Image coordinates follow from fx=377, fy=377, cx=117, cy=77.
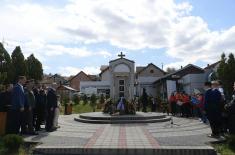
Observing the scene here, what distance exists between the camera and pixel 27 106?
1354 cm

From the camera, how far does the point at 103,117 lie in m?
19.8

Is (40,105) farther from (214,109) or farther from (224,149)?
(224,149)

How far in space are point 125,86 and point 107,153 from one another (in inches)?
682

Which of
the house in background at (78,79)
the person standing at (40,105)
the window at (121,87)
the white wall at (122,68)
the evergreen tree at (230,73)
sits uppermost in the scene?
the house in background at (78,79)

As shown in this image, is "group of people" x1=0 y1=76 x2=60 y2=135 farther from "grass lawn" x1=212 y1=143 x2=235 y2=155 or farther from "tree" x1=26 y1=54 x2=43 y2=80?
"tree" x1=26 y1=54 x2=43 y2=80

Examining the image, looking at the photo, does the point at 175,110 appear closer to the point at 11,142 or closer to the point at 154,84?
the point at 11,142

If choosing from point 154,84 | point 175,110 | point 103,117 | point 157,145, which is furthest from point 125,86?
point 154,84

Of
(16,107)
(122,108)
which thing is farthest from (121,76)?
(16,107)

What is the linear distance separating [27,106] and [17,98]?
108 centimetres

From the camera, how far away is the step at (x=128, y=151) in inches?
396

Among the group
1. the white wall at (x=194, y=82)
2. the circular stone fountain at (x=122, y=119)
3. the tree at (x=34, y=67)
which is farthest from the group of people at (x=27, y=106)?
the tree at (x=34, y=67)

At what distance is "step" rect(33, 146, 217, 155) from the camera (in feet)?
33.0

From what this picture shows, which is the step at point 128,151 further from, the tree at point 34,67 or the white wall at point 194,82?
the tree at point 34,67

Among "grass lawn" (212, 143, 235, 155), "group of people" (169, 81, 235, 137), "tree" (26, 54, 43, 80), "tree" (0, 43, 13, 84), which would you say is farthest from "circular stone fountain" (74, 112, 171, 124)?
"tree" (26, 54, 43, 80)
